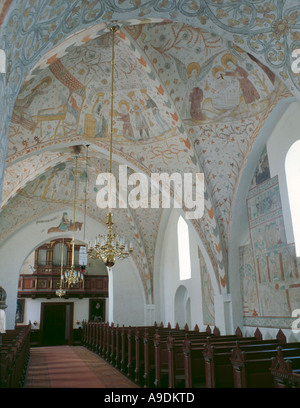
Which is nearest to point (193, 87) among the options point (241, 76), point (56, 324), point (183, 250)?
point (241, 76)

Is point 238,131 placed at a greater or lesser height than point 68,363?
greater

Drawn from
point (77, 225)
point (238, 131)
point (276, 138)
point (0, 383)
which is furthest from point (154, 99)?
point (77, 225)

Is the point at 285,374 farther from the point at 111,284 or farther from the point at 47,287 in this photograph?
the point at 47,287

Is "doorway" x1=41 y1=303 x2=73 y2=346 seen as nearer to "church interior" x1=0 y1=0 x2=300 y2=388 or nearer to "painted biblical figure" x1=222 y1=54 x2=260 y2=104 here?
"church interior" x1=0 y1=0 x2=300 y2=388

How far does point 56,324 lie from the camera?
23766 mm

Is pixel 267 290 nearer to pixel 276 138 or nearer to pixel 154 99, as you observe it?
pixel 276 138

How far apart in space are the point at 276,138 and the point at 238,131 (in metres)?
1.05

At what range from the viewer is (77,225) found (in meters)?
19.1

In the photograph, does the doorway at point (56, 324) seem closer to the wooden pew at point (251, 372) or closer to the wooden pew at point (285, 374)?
the wooden pew at point (251, 372)

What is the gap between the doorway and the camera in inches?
918

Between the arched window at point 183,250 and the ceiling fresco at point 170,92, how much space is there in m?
3.77

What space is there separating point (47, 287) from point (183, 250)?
1168 centimetres

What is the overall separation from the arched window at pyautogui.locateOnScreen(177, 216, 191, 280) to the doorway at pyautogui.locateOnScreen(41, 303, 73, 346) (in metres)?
11.5

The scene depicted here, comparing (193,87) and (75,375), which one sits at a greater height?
(193,87)
